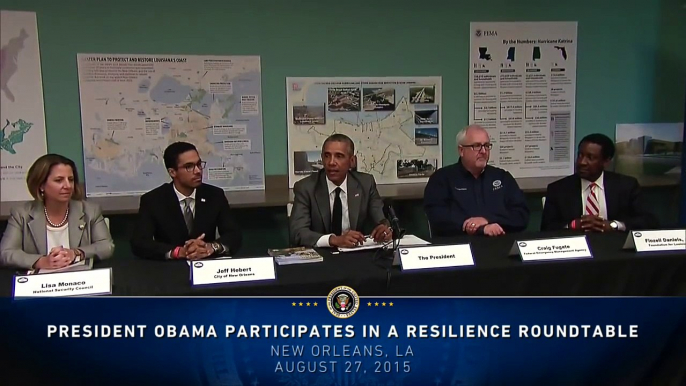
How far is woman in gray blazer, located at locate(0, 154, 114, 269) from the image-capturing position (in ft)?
7.18

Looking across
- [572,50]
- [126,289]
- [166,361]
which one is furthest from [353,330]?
[572,50]

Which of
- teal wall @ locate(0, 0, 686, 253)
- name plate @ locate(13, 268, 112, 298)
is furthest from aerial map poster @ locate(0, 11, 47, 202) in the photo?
name plate @ locate(13, 268, 112, 298)

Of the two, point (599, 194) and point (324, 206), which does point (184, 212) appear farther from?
point (599, 194)

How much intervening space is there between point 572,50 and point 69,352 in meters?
3.69

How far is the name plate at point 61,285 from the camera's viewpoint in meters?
1.69

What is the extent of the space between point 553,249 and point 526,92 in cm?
218

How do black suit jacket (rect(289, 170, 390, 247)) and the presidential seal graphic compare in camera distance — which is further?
black suit jacket (rect(289, 170, 390, 247))

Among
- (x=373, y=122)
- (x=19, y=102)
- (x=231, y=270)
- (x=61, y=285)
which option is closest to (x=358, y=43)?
(x=373, y=122)

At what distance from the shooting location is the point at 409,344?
6.11 ft

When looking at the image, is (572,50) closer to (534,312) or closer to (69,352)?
(534,312)

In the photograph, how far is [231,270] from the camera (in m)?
1.86

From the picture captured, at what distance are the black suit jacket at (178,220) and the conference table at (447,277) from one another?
325mm

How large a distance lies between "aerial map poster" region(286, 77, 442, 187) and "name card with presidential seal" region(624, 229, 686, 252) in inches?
72.7

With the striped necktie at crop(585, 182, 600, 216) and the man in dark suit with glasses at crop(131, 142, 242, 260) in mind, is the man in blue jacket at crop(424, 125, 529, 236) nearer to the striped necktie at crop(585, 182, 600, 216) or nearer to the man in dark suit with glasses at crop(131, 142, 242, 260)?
the striped necktie at crop(585, 182, 600, 216)
